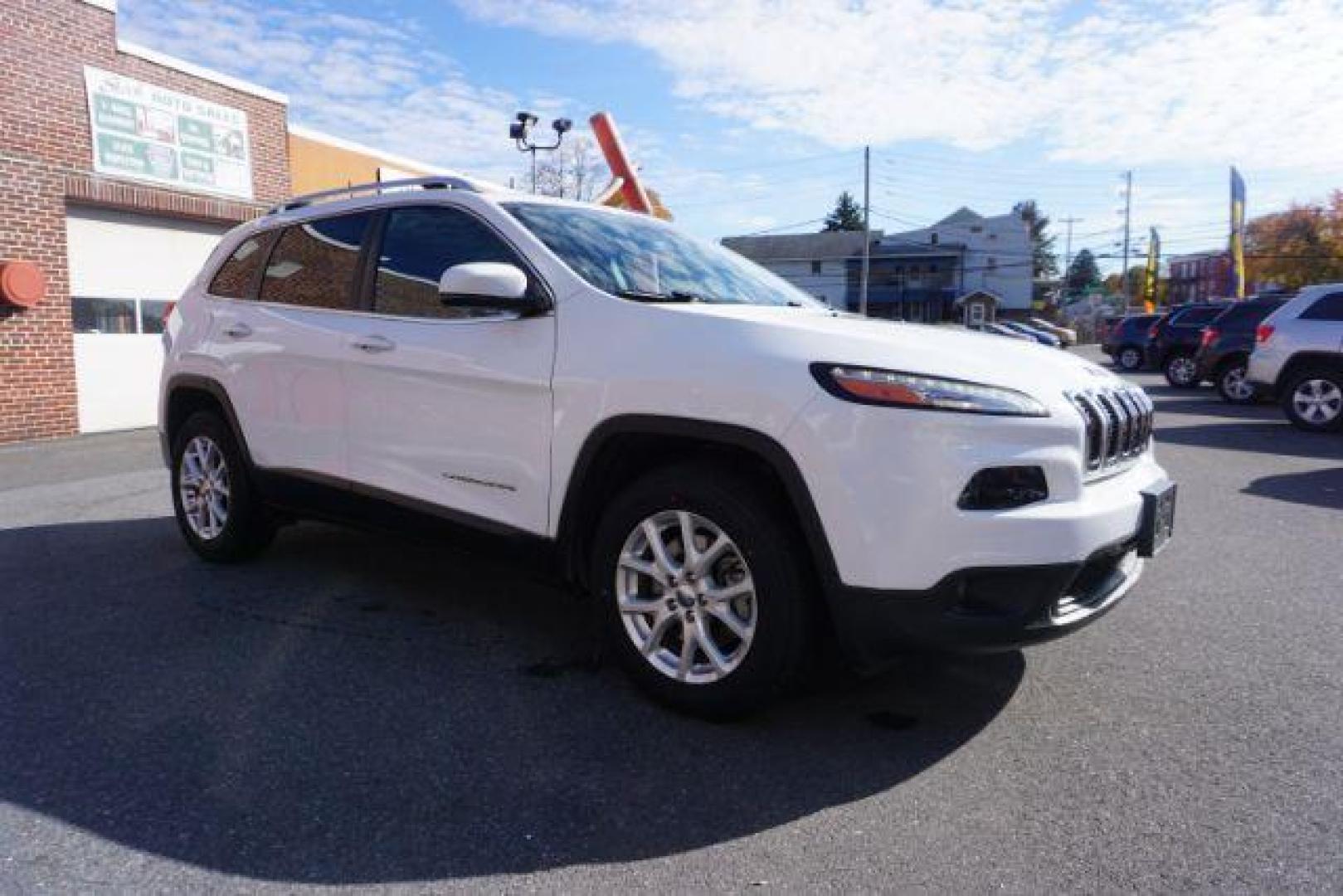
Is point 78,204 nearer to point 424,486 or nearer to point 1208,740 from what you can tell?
point 424,486

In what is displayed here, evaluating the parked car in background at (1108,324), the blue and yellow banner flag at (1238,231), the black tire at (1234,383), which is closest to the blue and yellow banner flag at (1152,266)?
the parked car in background at (1108,324)

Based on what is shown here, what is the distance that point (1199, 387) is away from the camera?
1906 cm

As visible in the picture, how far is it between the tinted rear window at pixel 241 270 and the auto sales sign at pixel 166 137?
26.9 feet

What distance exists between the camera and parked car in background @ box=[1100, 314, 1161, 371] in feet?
79.5

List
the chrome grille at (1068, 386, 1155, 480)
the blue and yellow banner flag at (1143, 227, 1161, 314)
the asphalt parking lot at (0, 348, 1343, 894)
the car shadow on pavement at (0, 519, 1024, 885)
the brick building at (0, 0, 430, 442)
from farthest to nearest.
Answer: the blue and yellow banner flag at (1143, 227, 1161, 314) → the brick building at (0, 0, 430, 442) → the chrome grille at (1068, 386, 1155, 480) → the car shadow on pavement at (0, 519, 1024, 885) → the asphalt parking lot at (0, 348, 1343, 894)

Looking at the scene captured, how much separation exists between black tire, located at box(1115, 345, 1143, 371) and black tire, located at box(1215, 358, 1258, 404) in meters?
9.74

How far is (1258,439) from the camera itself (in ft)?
35.2

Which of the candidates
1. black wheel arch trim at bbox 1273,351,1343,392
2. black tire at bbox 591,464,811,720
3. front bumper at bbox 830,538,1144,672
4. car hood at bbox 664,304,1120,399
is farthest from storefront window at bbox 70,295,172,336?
black wheel arch trim at bbox 1273,351,1343,392

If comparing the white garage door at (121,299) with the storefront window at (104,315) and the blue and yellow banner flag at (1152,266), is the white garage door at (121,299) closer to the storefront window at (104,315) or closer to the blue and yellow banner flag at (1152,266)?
the storefront window at (104,315)

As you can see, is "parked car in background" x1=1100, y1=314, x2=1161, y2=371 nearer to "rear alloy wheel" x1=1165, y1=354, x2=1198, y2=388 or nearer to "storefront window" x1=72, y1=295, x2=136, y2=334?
"rear alloy wheel" x1=1165, y1=354, x2=1198, y2=388

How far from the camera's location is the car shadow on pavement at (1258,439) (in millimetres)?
9805

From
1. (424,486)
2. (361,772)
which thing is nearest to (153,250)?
(424,486)

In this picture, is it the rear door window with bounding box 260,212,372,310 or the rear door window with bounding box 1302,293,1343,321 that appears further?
the rear door window with bounding box 1302,293,1343,321

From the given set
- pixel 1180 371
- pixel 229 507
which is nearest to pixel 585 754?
pixel 229 507
